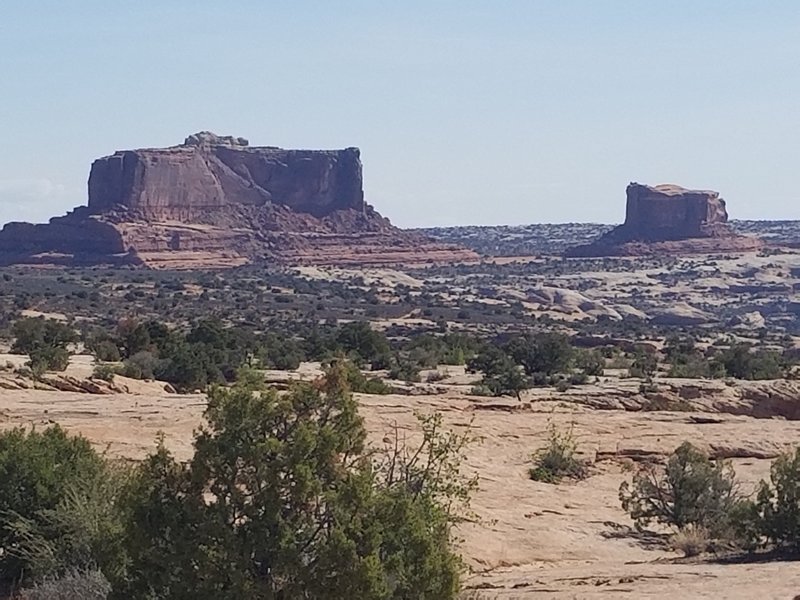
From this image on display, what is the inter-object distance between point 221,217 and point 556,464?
121m

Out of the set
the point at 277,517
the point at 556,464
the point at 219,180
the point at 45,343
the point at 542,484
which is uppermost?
the point at 219,180

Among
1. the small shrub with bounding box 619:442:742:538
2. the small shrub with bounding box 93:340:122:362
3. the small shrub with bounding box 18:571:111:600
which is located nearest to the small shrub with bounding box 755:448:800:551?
the small shrub with bounding box 619:442:742:538

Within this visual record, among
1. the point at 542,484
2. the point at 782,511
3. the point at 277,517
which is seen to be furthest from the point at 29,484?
the point at 542,484

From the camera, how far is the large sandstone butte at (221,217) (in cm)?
12462

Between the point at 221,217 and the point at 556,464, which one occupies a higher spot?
the point at 221,217

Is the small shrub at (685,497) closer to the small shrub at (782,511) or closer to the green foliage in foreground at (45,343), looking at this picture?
the small shrub at (782,511)

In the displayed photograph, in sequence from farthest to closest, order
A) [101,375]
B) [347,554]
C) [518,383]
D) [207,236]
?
[207,236] < [518,383] < [101,375] < [347,554]

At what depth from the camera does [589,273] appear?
122250 millimetres

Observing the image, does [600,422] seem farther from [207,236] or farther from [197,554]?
[207,236]

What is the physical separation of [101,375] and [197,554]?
19.4 metres

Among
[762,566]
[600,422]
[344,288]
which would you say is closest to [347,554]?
[762,566]

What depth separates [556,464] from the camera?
2109 centimetres

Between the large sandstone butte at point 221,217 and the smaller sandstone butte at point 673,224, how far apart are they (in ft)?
70.9

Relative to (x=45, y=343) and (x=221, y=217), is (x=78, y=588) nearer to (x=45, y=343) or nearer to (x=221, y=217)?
(x=45, y=343)
